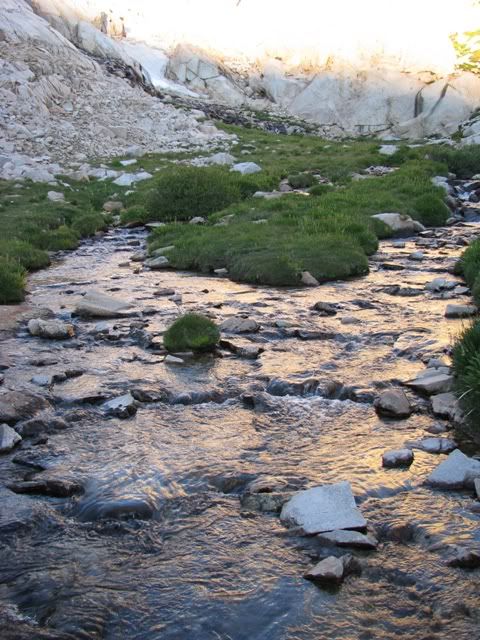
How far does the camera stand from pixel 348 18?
11662 centimetres

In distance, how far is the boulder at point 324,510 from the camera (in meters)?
5.88

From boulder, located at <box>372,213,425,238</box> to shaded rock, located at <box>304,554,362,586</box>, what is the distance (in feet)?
59.9

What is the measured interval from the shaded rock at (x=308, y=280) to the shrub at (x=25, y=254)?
25.7ft

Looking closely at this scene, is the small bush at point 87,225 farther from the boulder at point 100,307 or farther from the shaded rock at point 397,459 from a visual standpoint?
the shaded rock at point 397,459

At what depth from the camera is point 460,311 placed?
1280 centimetres

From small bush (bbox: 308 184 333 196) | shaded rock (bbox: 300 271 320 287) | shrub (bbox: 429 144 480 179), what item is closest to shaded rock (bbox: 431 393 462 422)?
shaded rock (bbox: 300 271 320 287)

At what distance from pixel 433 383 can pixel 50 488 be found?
512 cm

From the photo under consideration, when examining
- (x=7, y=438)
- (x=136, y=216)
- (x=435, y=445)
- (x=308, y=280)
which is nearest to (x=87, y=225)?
(x=136, y=216)

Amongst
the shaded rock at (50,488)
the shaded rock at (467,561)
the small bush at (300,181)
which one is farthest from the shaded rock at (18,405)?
the small bush at (300,181)

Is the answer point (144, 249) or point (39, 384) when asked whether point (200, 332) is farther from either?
point (144, 249)

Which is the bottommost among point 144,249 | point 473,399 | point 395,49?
point 144,249

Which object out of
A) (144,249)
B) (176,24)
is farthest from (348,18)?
(144,249)

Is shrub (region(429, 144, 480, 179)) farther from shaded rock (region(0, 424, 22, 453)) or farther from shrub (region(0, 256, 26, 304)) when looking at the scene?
shaded rock (region(0, 424, 22, 453))

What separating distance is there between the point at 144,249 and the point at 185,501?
53.1 ft
